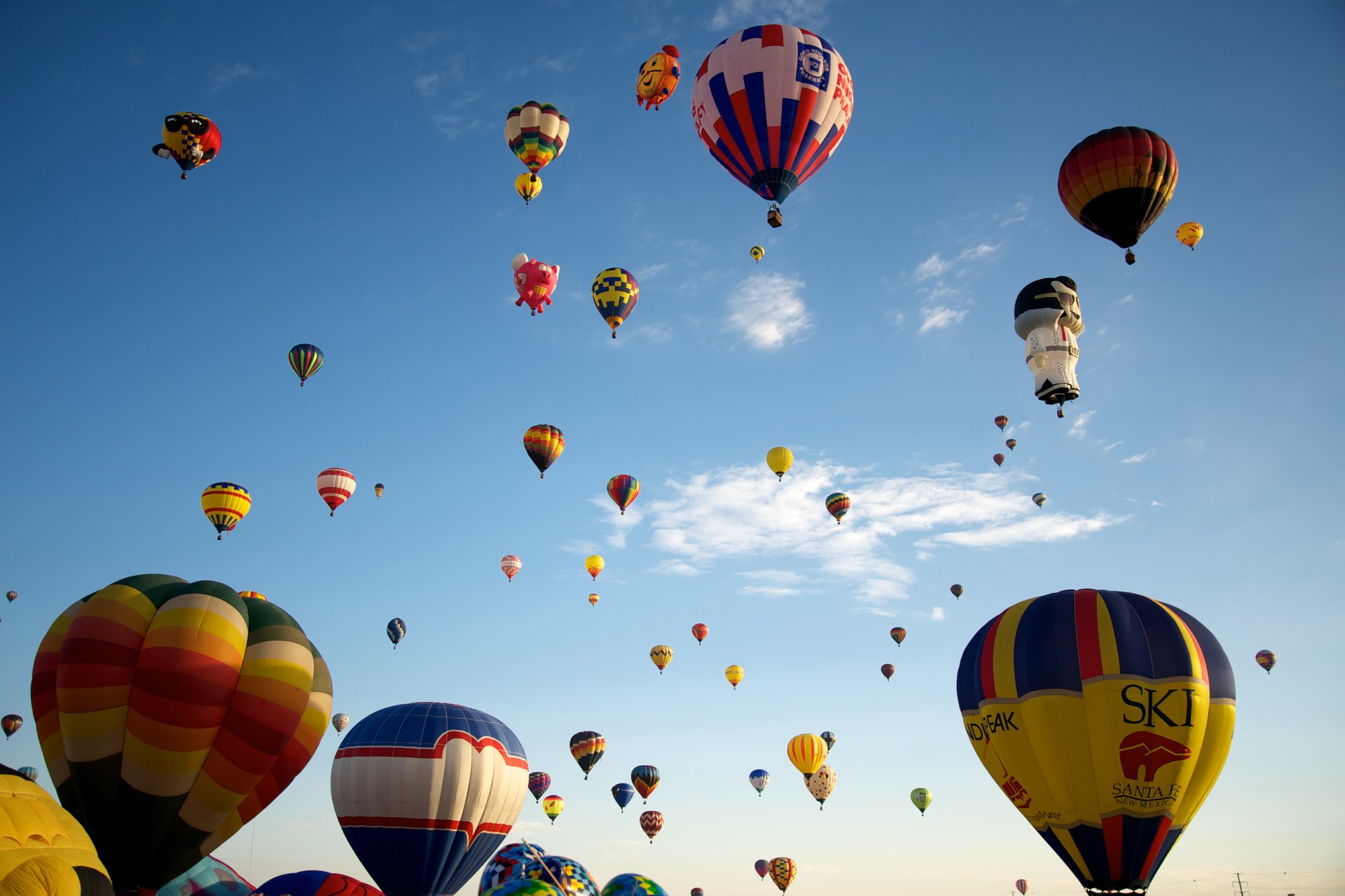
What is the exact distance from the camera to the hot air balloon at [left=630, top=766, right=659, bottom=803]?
Answer: 38.9m

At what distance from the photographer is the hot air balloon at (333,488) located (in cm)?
3269

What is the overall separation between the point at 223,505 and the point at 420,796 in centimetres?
1478

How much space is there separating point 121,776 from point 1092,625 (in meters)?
14.4

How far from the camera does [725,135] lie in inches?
760

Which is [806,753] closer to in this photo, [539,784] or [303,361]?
[539,784]

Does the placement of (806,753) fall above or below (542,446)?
below

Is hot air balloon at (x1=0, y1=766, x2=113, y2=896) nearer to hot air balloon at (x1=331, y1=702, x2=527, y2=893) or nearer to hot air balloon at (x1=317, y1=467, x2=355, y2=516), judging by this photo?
hot air balloon at (x1=331, y1=702, x2=527, y2=893)

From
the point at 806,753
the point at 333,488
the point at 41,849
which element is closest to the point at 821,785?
the point at 806,753

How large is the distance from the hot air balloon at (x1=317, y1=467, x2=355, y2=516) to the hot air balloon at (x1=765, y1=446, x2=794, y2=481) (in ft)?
52.4

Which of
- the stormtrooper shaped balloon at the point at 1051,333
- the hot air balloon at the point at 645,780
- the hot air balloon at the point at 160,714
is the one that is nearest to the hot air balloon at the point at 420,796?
the hot air balloon at the point at 160,714

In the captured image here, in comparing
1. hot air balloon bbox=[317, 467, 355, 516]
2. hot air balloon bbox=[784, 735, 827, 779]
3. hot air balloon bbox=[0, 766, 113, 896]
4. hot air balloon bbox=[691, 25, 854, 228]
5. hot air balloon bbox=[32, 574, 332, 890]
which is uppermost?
hot air balloon bbox=[691, 25, 854, 228]

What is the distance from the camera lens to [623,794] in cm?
3928

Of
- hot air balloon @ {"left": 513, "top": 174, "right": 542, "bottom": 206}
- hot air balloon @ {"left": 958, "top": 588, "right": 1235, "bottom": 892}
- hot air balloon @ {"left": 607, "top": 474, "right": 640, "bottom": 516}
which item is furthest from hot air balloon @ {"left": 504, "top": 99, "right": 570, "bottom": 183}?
hot air balloon @ {"left": 958, "top": 588, "right": 1235, "bottom": 892}

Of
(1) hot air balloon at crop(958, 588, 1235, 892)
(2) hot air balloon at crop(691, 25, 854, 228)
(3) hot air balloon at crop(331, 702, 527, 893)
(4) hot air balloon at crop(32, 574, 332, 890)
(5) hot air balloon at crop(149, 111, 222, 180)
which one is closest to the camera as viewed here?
(4) hot air balloon at crop(32, 574, 332, 890)
